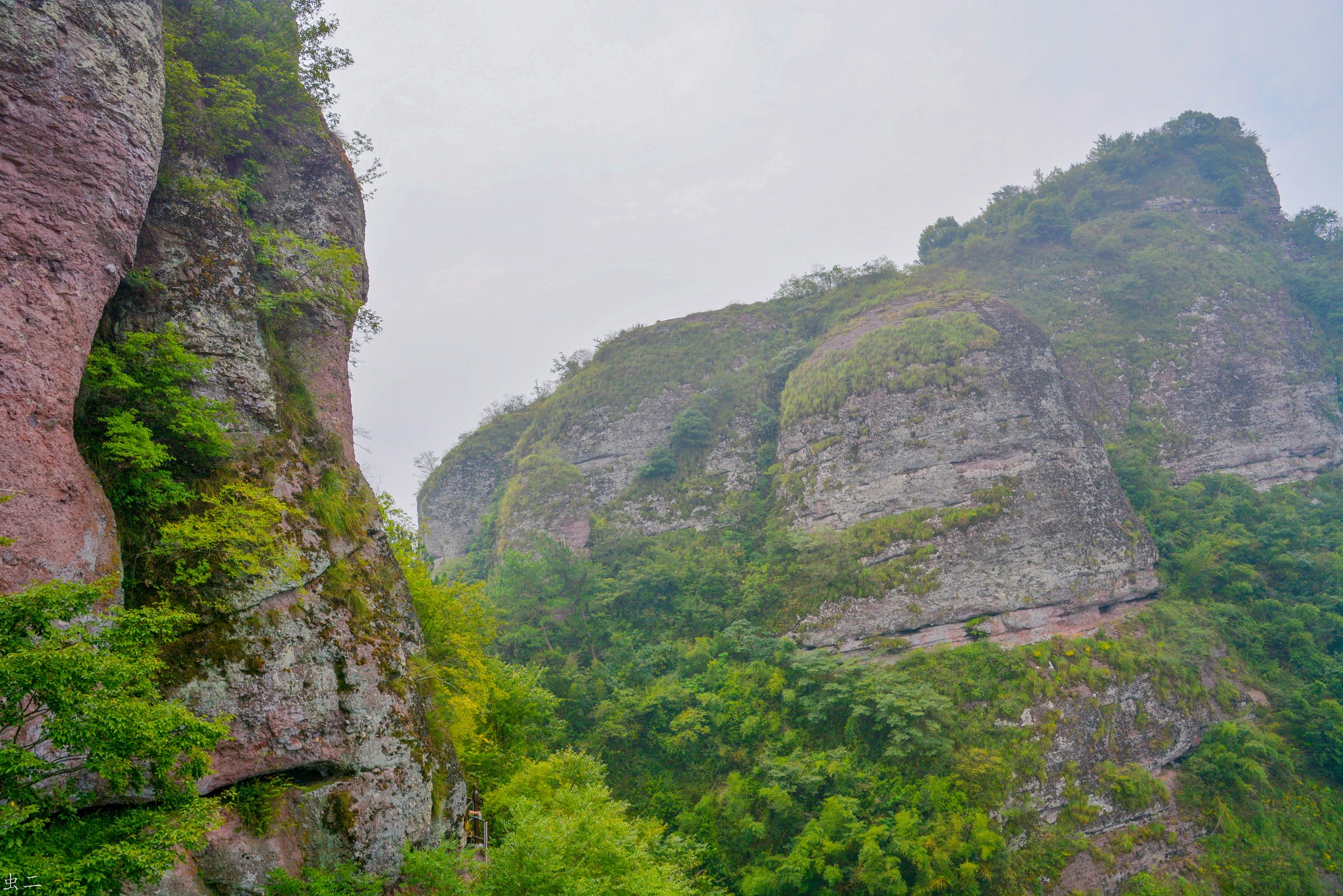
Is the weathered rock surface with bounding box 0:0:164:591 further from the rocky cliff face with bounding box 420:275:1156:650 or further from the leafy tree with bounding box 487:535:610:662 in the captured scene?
the rocky cliff face with bounding box 420:275:1156:650

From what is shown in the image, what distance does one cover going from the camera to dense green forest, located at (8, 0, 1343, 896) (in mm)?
6797

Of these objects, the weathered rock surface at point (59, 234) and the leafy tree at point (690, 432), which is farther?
the leafy tree at point (690, 432)

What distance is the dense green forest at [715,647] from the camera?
6.80 m

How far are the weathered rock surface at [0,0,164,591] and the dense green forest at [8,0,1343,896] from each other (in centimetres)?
88

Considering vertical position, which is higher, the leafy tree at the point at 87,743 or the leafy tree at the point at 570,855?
the leafy tree at the point at 87,743

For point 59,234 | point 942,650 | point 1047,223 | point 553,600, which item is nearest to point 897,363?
point 942,650

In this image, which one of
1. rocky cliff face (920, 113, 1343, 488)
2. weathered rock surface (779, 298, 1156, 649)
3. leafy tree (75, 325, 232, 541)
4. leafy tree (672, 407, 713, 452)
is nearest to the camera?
leafy tree (75, 325, 232, 541)

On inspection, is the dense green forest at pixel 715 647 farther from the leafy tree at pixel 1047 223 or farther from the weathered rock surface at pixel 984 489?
the weathered rock surface at pixel 984 489

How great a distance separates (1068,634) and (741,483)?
1695cm

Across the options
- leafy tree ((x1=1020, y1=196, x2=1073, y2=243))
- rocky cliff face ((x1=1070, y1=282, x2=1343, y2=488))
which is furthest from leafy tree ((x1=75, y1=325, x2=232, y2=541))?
leafy tree ((x1=1020, y1=196, x2=1073, y2=243))

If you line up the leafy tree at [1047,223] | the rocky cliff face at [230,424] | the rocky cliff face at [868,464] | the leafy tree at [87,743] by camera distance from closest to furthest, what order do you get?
the leafy tree at [87,743] → the rocky cliff face at [230,424] → the rocky cliff face at [868,464] → the leafy tree at [1047,223]

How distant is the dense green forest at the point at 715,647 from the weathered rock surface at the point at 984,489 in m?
1.03

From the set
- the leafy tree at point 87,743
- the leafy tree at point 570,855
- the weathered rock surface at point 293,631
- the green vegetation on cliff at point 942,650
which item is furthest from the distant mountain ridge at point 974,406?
the leafy tree at point 87,743

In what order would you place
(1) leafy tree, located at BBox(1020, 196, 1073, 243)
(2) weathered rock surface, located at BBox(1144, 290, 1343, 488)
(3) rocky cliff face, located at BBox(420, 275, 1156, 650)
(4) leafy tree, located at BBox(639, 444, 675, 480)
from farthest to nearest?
(1) leafy tree, located at BBox(1020, 196, 1073, 243), (4) leafy tree, located at BBox(639, 444, 675, 480), (2) weathered rock surface, located at BBox(1144, 290, 1343, 488), (3) rocky cliff face, located at BBox(420, 275, 1156, 650)
